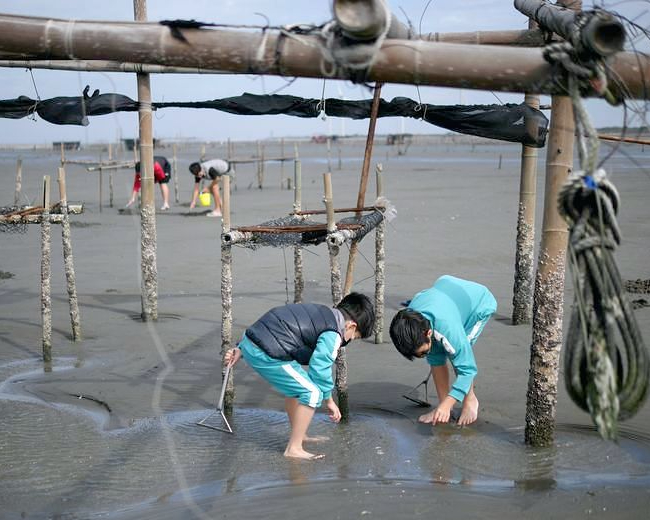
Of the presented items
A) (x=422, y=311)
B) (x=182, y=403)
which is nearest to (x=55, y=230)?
(x=182, y=403)

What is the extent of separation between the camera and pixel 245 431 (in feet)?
19.7

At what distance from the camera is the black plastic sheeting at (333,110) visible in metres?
7.54

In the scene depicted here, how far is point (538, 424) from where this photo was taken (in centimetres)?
540

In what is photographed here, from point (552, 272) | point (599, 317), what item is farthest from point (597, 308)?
point (552, 272)

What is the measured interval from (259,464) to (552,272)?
89.6 inches

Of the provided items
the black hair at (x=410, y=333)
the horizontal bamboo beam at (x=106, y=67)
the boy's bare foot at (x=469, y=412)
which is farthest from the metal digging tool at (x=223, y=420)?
the horizontal bamboo beam at (x=106, y=67)

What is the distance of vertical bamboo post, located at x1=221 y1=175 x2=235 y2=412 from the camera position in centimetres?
595

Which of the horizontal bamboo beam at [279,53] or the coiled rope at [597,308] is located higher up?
the horizontal bamboo beam at [279,53]

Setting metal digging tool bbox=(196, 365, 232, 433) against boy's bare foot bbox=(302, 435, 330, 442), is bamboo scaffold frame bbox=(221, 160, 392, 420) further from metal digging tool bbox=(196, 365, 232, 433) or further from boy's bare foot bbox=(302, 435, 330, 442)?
boy's bare foot bbox=(302, 435, 330, 442)

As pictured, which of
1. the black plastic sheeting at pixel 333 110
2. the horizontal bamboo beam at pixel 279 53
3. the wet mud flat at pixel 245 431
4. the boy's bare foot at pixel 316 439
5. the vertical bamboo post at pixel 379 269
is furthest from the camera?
the vertical bamboo post at pixel 379 269

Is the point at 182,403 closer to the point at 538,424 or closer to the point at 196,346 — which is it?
the point at 196,346

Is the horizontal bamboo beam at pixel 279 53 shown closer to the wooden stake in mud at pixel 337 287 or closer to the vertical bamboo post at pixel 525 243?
the wooden stake in mud at pixel 337 287

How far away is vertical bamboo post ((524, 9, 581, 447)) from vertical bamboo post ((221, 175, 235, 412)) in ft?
7.22

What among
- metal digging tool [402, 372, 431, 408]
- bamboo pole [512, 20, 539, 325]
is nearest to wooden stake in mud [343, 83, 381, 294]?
metal digging tool [402, 372, 431, 408]
